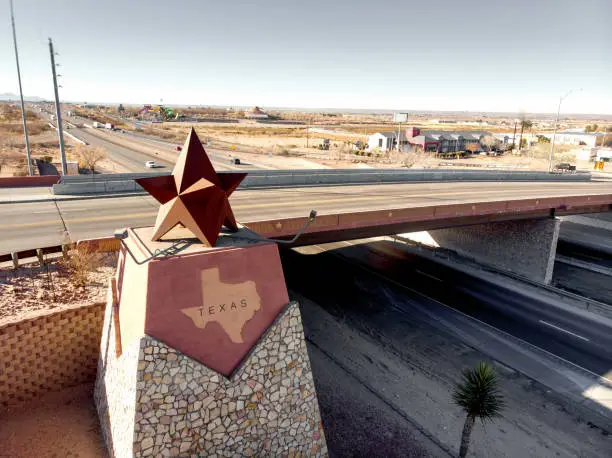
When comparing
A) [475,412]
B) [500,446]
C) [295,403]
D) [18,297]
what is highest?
[18,297]

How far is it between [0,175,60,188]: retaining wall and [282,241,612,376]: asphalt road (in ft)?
61.7

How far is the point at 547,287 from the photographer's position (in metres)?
30.2

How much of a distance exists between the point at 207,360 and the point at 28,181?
90.6 feet

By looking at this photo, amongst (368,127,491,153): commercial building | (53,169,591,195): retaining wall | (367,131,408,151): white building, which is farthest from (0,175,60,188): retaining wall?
(367,131,408,151): white building

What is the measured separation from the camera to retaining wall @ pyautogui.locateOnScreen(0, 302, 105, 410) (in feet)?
41.9

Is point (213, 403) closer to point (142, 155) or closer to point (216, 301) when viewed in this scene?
point (216, 301)

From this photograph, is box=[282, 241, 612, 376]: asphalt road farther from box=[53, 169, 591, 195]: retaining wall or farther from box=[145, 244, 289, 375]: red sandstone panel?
box=[145, 244, 289, 375]: red sandstone panel

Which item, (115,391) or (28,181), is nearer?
(115,391)

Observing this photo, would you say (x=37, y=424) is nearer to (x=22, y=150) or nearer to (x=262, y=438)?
(x=262, y=438)

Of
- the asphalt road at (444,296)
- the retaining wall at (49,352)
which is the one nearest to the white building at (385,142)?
the asphalt road at (444,296)

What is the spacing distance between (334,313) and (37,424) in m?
15.8

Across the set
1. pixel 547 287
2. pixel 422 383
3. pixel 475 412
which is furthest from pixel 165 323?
pixel 547 287

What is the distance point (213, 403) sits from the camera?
1105 centimetres

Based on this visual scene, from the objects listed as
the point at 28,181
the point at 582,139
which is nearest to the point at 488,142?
the point at 582,139
